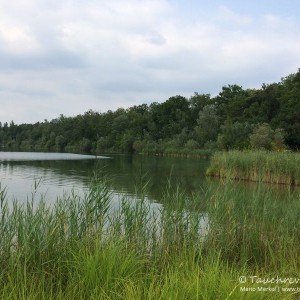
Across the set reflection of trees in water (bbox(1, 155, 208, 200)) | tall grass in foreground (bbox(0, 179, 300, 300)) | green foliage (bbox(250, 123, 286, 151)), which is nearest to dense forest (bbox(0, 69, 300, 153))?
green foliage (bbox(250, 123, 286, 151))

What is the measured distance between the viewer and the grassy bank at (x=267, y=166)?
71.1 feet

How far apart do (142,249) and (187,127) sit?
71985mm

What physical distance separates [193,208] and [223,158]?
19.9 meters

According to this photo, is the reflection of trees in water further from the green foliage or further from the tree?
the tree

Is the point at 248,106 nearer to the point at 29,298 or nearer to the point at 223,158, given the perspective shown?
the point at 223,158

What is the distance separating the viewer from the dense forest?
155 feet

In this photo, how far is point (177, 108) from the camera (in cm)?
8519

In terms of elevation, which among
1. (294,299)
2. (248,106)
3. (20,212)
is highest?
(248,106)

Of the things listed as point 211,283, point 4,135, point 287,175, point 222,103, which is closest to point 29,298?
point 211,283

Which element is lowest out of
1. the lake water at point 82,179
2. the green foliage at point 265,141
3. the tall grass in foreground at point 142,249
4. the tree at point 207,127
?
the lake water at point 82,179

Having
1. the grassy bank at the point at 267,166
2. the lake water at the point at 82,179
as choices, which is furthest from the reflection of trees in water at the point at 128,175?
the grassy bank at the point at 267,166

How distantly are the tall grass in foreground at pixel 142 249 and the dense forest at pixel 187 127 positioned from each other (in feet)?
86.9

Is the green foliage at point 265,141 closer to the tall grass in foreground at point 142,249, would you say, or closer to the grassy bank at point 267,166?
the grassy bank at point 267,166

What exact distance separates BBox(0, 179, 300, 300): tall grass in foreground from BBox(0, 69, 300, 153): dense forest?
26473 mm
